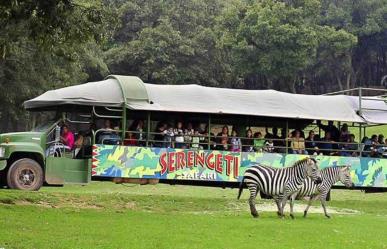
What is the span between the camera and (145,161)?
18891 mm

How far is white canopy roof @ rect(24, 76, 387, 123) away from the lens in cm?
1866

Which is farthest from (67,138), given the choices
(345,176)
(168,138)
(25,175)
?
(345,176)

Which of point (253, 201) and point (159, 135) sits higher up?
point (159, 135)

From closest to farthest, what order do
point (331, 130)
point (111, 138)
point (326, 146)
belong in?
point (111, 138)
point (326, 146)
point (331, 130)

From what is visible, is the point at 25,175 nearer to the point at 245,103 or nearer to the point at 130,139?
the point at 130,139

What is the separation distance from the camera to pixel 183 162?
19297 millimetres

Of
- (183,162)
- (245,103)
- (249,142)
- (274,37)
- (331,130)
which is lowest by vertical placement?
(183,162)

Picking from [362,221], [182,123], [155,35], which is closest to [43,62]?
[182,123]

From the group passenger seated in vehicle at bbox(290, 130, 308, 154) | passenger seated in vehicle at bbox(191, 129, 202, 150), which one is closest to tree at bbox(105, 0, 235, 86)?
passenger seated in vehicle at bbox(290, 130, 308, 154)

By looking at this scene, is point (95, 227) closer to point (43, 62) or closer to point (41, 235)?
point (41, 235)

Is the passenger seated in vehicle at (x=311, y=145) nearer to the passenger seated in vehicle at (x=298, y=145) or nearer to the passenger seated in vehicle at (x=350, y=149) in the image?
the passenger seated in vehicle at (x=298, y=145)

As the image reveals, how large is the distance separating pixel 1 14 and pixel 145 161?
597 centimetres

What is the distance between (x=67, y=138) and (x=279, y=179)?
20.2 ft

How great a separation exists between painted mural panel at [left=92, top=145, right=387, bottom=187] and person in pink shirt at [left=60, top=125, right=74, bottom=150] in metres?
0.93
